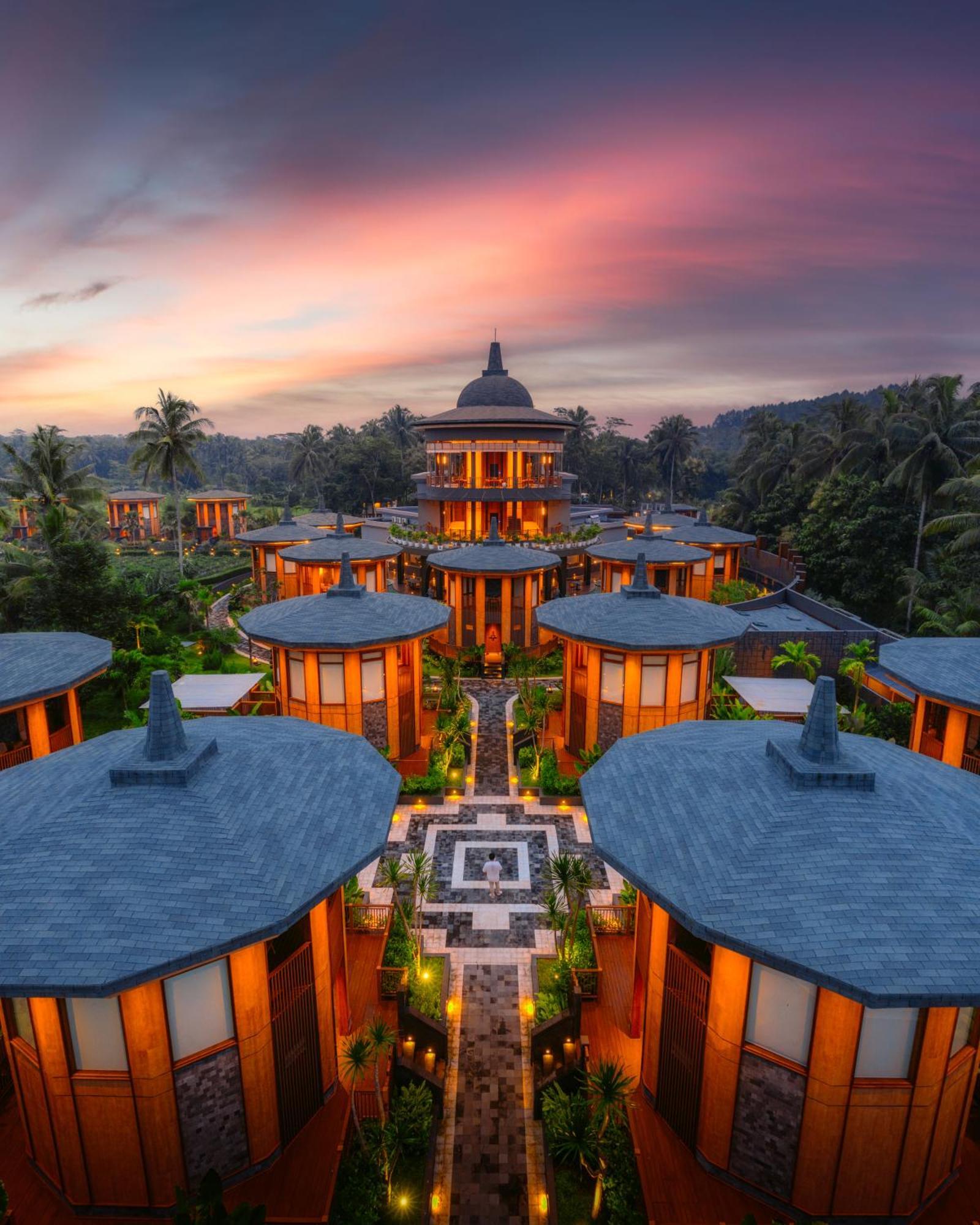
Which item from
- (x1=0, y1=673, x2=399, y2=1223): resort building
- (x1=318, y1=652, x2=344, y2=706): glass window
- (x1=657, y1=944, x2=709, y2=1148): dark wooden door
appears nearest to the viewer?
(x1=0, y1=673, x2=399, y2=1223): resort building

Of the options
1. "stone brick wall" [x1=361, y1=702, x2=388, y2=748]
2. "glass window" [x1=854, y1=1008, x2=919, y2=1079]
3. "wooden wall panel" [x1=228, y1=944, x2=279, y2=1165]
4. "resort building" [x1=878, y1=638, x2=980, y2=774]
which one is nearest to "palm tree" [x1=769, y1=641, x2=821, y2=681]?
"resort building" [x1=878, y1=638, x2=980, y2=774]

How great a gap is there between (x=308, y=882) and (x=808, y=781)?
754cm

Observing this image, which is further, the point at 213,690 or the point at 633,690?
the point at 213,690

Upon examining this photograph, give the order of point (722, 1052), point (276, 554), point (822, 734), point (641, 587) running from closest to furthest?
point (722, 1052) → point (822, 734) → point (641, 587) → point (276, 554)

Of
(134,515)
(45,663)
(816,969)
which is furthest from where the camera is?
(134,515)

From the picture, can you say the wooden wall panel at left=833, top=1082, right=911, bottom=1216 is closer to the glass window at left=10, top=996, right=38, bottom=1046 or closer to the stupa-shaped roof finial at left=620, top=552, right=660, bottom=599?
the glass window at left=10, top=996, right=38, bottom=1046

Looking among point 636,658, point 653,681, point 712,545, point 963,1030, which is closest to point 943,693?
point 653,681

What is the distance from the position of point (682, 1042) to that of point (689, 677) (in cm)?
1488

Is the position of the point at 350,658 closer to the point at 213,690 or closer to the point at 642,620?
the point at 213,690

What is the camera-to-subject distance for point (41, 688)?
60.3 feet

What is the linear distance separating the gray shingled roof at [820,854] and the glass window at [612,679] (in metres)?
11.3

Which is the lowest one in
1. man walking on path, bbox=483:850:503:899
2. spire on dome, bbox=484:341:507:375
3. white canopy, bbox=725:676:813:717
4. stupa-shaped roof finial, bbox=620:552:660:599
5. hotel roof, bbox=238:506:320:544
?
man walking on path, bbox=483:850:503:899

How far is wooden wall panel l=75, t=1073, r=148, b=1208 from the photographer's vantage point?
9477mm

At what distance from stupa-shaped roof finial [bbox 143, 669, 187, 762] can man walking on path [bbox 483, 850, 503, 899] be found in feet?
31.9
